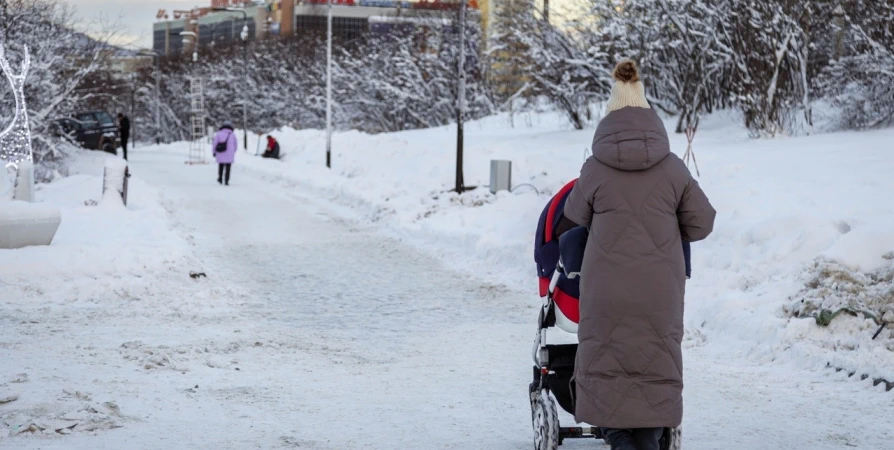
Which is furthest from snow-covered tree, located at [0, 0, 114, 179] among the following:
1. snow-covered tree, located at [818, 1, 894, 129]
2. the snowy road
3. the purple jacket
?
snow-covered tree, located at [818, 1, 894, 129]

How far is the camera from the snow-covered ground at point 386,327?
226 inches

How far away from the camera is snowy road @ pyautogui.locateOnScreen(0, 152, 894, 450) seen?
558 cm

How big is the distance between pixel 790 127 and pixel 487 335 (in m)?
15.9

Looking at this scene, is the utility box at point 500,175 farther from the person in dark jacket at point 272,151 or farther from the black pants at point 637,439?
the person in dark jacket at point 272,151

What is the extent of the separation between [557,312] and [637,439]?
0.75 m

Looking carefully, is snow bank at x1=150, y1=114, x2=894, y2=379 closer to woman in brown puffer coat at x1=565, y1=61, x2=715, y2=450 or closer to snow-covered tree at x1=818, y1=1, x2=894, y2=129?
snow-covered tree at x1=818, y1=1, x2=894, y2=129

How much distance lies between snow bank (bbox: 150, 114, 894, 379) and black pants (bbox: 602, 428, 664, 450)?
11.1ft

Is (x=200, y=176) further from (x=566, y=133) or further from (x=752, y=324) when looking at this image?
(x=752, y=324)

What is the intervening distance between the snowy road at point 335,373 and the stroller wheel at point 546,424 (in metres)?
0.59

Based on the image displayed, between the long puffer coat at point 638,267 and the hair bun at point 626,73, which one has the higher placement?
the hair bun at point 626,73

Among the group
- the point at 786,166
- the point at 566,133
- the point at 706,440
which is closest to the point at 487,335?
the point at 706,440

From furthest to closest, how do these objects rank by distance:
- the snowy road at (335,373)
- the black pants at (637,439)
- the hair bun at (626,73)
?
the snowy road at (335,373)
the hair bun at (626,73)
the black pants at (637,439)


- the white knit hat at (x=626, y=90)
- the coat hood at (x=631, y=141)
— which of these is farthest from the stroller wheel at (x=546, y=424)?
the white knit hat at (x=626, y=90)

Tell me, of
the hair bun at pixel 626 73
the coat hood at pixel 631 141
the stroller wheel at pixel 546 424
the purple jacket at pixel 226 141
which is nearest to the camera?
the coat hood at pixel 631 141
